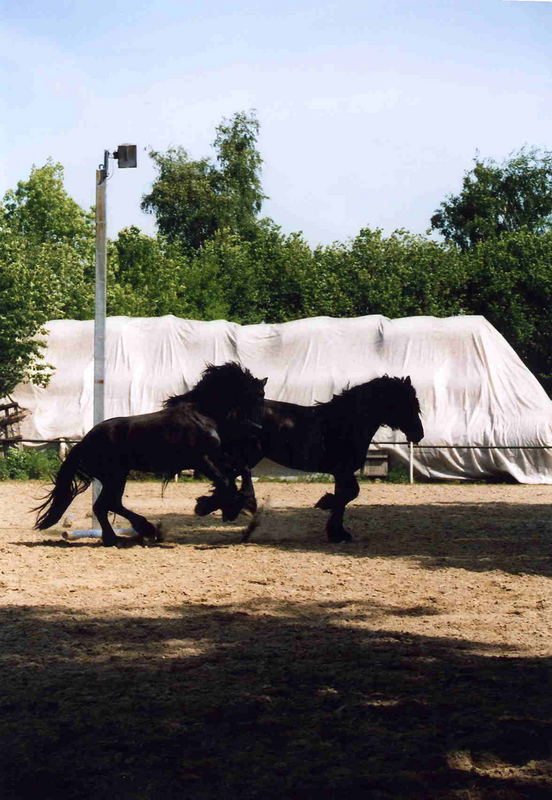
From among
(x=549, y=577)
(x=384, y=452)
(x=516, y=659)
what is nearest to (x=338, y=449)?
(x=549, y=577)

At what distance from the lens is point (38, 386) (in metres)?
28.8

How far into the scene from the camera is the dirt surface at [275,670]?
4.24m

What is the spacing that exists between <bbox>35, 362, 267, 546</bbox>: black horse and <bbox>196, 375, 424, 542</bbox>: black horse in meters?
0.48

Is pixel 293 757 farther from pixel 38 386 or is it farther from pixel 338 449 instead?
pixel 38 386

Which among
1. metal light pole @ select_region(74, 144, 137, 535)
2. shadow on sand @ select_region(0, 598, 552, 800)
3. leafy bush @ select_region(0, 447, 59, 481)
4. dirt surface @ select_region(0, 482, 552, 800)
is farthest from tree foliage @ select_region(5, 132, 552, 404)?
shadow on sand @ select_region(0, 598, 552, 800)

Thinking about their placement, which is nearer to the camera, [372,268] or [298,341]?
[298,341]

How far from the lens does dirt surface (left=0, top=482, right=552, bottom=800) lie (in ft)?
13.9

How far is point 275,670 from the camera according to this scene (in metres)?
6.07

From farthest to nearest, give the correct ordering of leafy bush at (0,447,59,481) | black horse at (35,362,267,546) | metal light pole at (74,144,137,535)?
leafy bush at (0,447,59,481) → metal light pole at (74,144,137,535) → black horse at (35,362,267,546)

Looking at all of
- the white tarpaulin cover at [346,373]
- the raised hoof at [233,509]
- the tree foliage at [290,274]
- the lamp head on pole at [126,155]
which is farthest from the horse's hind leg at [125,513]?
the tree foliage at [290,274]

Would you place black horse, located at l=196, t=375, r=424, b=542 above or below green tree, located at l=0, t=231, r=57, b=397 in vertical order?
below

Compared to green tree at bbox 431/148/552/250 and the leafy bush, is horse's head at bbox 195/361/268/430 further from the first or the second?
green tree at bbox 431/148/552/250

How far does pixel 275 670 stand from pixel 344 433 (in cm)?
652

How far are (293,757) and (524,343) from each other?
35993 millimetres
